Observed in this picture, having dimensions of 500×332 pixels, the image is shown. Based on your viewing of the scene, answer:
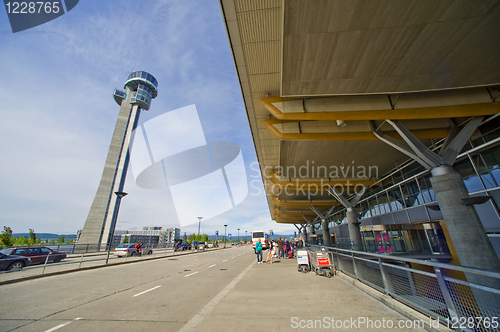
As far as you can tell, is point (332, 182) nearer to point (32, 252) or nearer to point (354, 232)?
point (354, 232)

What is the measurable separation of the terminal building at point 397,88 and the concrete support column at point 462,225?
3cm

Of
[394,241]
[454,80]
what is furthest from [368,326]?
[394,241]

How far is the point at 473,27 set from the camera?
5648 mm

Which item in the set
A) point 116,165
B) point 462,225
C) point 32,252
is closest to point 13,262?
point 32,252

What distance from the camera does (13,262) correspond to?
12.3m

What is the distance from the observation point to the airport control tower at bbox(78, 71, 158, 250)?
53.4m

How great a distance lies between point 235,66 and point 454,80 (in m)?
8.20

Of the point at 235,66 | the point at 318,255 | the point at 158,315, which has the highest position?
the point at 235,66

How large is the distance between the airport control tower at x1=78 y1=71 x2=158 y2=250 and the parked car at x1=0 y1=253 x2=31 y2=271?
32.2 m

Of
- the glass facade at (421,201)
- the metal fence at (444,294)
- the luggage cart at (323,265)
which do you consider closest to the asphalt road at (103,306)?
the luggage cart at (323,265)

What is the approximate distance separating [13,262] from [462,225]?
23189 mm

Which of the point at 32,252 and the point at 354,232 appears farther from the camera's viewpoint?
the point at 354,232

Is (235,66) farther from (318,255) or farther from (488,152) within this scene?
(488,152)

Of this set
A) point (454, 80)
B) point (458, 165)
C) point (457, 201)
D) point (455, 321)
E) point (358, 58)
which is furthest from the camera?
point (458, 165)
